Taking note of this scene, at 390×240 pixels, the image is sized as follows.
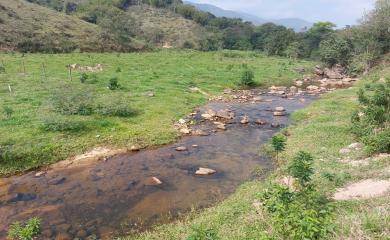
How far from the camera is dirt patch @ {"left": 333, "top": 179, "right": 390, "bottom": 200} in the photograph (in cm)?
1153

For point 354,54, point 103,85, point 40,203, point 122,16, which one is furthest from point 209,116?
point 122,16

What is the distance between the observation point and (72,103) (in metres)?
23.3

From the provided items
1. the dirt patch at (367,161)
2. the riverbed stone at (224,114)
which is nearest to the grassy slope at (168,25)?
the riverbed stone at (224,114)

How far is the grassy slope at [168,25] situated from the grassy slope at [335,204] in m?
90.3

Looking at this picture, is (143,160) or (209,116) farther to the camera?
(209,116)

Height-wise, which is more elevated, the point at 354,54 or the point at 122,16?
the point at 122,16

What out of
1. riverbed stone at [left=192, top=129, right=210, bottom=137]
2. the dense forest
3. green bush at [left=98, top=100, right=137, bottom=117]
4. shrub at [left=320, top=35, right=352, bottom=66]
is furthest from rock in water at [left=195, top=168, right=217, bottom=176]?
shrub at [left=320, top=35, right=352, bottom=66]

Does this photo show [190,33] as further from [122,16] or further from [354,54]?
[354,54]

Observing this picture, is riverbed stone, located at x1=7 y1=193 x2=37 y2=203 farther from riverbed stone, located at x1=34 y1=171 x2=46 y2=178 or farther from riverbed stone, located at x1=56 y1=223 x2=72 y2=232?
riverbed stone, located at x1=56 y1=223 x2=72 y2=232

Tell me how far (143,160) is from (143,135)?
10.1ft

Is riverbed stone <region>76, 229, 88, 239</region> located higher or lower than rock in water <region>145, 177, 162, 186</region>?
lower

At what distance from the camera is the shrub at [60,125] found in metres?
20.3

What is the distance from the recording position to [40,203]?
14172 millimetres

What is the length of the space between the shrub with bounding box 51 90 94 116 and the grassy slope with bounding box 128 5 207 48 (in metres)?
84.8
